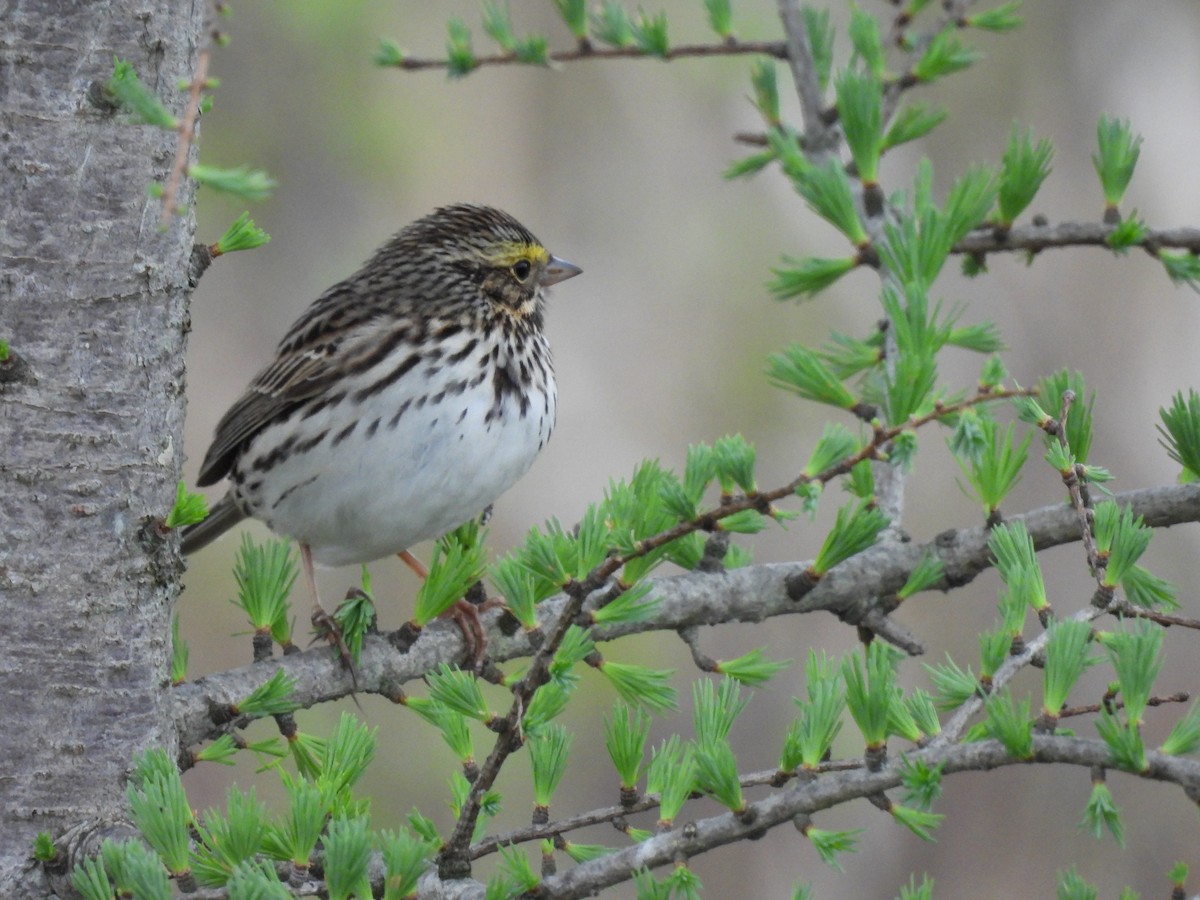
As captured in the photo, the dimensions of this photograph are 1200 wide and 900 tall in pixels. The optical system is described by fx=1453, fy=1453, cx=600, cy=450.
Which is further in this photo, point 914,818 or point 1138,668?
point 914,818

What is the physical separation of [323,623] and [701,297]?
7.26 m

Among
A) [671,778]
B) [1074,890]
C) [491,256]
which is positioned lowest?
[1074,890]

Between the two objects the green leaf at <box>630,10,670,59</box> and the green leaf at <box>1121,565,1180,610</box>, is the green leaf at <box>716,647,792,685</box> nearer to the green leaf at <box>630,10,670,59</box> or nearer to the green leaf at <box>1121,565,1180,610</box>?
the green leaf at <box>1121,565,1180,610</box>

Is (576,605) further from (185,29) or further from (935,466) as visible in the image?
(935,466)

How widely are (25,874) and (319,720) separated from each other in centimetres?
622

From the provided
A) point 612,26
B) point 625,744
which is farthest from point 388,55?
point 625,744

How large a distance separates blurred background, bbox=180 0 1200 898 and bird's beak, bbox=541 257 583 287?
368 centimetres

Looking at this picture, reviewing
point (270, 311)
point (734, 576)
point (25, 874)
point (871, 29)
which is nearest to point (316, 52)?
point (270, 311)

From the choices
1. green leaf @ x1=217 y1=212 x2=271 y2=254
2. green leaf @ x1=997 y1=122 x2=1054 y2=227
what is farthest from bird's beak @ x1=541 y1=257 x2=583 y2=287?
green leaf @ x1=217 y1=212 x2=271 y2=254

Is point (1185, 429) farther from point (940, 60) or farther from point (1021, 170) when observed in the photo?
point (940, 60)

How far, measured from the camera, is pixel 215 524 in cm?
440

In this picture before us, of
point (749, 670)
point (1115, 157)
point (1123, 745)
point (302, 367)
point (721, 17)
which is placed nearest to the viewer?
point (1123, 745)

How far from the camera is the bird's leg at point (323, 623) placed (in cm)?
281

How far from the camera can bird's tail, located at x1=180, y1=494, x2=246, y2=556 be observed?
428 cm
